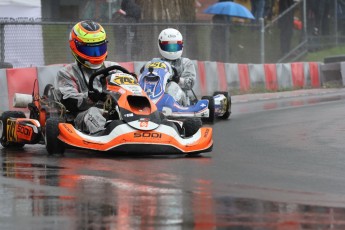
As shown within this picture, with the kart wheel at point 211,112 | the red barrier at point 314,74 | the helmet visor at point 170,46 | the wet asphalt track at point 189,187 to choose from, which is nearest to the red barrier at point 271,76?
the red barrier at point 314,74

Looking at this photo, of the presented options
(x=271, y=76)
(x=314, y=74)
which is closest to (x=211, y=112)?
(x=271, y=76)

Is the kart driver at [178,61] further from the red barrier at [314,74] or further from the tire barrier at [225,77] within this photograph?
the red barrier at [314,74]

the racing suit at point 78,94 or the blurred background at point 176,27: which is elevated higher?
Answer: the blurred background at point 176,27

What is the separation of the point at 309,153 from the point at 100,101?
2.27m

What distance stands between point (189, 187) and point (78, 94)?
3.36 metres

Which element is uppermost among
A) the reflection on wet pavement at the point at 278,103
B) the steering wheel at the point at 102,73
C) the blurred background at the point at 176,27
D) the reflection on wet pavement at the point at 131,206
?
the blurred background at the point at 176,27

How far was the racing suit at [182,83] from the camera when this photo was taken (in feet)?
47.6

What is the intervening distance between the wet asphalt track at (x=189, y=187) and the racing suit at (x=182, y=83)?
146cm

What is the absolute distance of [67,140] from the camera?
1056 centimetres

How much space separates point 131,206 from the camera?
24.3ft

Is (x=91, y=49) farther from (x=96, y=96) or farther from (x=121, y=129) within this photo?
(x=121, y=129)

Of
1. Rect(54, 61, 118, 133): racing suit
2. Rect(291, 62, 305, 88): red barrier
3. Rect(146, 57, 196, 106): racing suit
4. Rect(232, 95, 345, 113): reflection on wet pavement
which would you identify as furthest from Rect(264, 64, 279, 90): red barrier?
Rect(54, 61, 118, 133): racing suit

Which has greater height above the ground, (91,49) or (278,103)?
(91,49)

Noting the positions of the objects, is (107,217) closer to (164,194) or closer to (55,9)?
(164,194)
